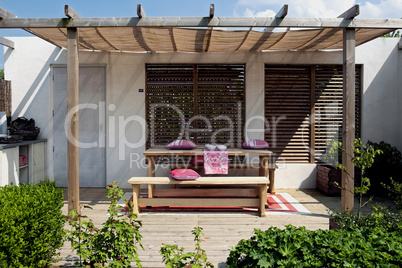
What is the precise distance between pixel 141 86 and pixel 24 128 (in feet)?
8.77

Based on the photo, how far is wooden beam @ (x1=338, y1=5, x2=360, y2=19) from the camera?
15.1 feet

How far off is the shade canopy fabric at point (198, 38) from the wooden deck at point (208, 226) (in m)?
3.08

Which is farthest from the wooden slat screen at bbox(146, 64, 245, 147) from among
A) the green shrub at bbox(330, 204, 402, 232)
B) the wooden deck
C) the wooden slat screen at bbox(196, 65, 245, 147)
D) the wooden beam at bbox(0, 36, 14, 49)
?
the green shrub at bbox(330, 204, 402, 232)

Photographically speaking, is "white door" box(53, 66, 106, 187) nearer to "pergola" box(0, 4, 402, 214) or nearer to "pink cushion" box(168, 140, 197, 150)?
"pergola" box(0, 4, 402, 214)

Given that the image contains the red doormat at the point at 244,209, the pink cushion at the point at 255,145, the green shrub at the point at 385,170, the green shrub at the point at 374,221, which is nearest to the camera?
the green shrub at the point at 374,221

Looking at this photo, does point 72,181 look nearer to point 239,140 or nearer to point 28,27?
point 28,27

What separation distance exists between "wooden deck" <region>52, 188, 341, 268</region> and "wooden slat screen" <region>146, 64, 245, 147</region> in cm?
215

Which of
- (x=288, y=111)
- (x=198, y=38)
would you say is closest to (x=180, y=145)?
(x=198, y=38)

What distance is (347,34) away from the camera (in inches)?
192

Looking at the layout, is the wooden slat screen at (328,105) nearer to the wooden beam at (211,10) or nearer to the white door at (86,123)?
the wooden beam at (211,10)

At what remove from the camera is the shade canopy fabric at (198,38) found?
5250 millimetres

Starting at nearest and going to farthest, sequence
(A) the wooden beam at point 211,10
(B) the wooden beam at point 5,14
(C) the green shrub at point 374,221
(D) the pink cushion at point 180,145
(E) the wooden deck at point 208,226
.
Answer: (C) the green shrub at point 374,221 → (E) the wooden deck at point 208,226 → (A) the wooden beam at point 211,10 → (B) the wooden beam at point 5,14 → (D) the pink cushion at point 180,145

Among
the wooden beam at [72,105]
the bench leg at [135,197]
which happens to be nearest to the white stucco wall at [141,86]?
the bench leg at [135,197]

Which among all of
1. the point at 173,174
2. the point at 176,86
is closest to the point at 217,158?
the point at 173,174
